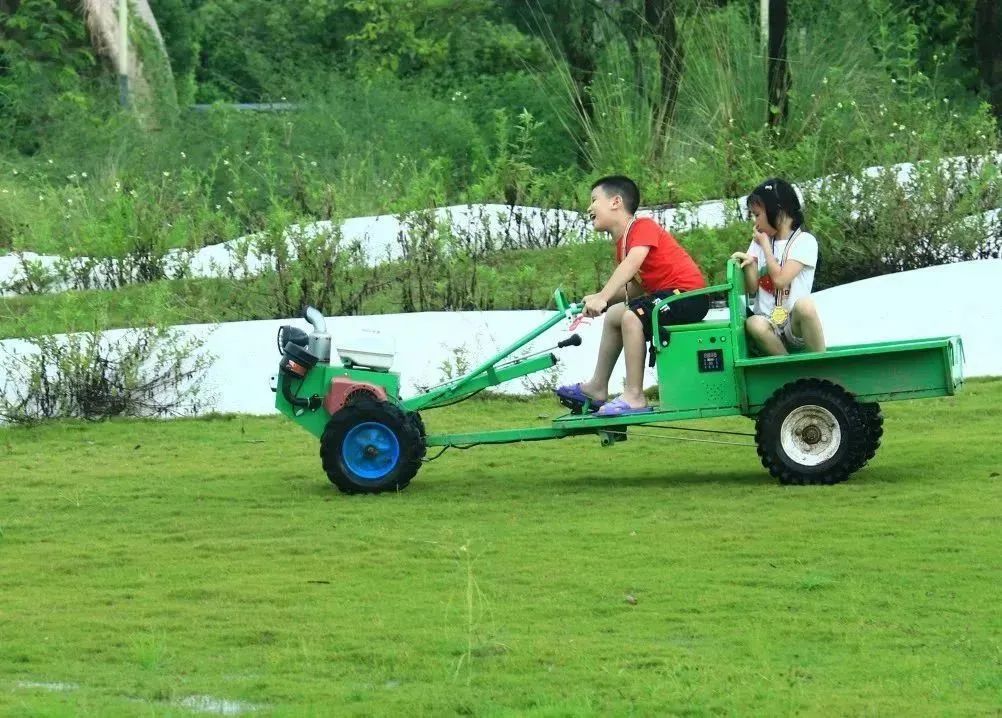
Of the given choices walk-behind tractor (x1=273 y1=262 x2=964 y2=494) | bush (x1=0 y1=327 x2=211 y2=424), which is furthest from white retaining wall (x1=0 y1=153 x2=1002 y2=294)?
walk-behind tractor (x1=273 y1=262 x2=964 y2=494)

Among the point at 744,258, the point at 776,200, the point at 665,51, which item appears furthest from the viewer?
the point at 665,51

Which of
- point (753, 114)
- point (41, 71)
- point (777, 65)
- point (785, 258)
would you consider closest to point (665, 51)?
point (777, 65)

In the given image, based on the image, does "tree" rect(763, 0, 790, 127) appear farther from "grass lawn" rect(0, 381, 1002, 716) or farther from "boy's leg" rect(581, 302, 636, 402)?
"boy's leg" rect(581, 302, 636, 402)

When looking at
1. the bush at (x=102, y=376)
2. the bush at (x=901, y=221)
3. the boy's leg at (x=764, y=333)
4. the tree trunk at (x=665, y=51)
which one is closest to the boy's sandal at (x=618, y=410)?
the boy's leg at (x=764, y=333)

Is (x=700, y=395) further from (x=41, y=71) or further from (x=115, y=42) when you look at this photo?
(x=115, y=42)

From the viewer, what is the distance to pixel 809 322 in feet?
28.0

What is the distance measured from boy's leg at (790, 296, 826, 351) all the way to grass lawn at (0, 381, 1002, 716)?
694mm

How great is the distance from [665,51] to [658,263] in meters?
10.8

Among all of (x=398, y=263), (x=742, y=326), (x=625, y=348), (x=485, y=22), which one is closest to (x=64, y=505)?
(x=625, y=348)

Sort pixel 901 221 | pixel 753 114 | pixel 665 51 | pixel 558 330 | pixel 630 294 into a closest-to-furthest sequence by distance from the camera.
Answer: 1. pixel 630 294
2. pixel 558 330
3. pixel 901 221
4. pixel 753 114
5. pixel 665 51

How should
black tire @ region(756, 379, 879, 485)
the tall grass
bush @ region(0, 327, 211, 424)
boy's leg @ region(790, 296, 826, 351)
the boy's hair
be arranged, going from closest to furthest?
black tire @ region(756, 379, 879, 485)
boy's leg @ region(790, 296, 826, 351)
the boy's hair
bush @ region(0, 327, 211, 424)
the tall grass

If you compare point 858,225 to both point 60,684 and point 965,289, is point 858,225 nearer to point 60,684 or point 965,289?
point 965,289

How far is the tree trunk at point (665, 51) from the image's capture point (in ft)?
60.1

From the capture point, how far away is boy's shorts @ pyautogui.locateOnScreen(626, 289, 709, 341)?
858cm
